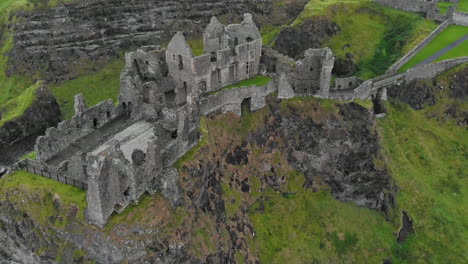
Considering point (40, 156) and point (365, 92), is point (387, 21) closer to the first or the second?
point (365, 92)

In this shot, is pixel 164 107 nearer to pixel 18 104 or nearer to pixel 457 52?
pixel 18 104

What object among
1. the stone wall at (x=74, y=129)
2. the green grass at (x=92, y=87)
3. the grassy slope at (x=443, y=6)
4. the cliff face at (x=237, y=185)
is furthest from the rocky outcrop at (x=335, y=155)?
the green grass at (x=92, y=87)

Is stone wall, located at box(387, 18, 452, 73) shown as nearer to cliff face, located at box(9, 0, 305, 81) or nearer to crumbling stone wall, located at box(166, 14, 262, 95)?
crumbling stone wall, located at box(166, 14, 262, 95)

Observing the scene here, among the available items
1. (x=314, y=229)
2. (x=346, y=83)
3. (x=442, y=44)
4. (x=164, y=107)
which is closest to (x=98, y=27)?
(x=164, y=107)

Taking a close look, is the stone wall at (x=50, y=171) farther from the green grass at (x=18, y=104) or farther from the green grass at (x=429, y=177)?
the green grass at (x=18, y=104)

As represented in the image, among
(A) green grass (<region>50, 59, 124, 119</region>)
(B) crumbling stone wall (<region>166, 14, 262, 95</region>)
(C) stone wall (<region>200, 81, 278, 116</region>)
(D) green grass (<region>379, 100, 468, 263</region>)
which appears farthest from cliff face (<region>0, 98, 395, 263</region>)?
(A) green grass (<region>50, 59, 124, 119</region>)

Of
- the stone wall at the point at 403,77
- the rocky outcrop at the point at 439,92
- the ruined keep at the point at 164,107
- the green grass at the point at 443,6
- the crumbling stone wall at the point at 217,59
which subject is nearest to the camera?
the ruined keep at the point at 164,107

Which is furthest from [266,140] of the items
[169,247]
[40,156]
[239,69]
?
[40,156]
